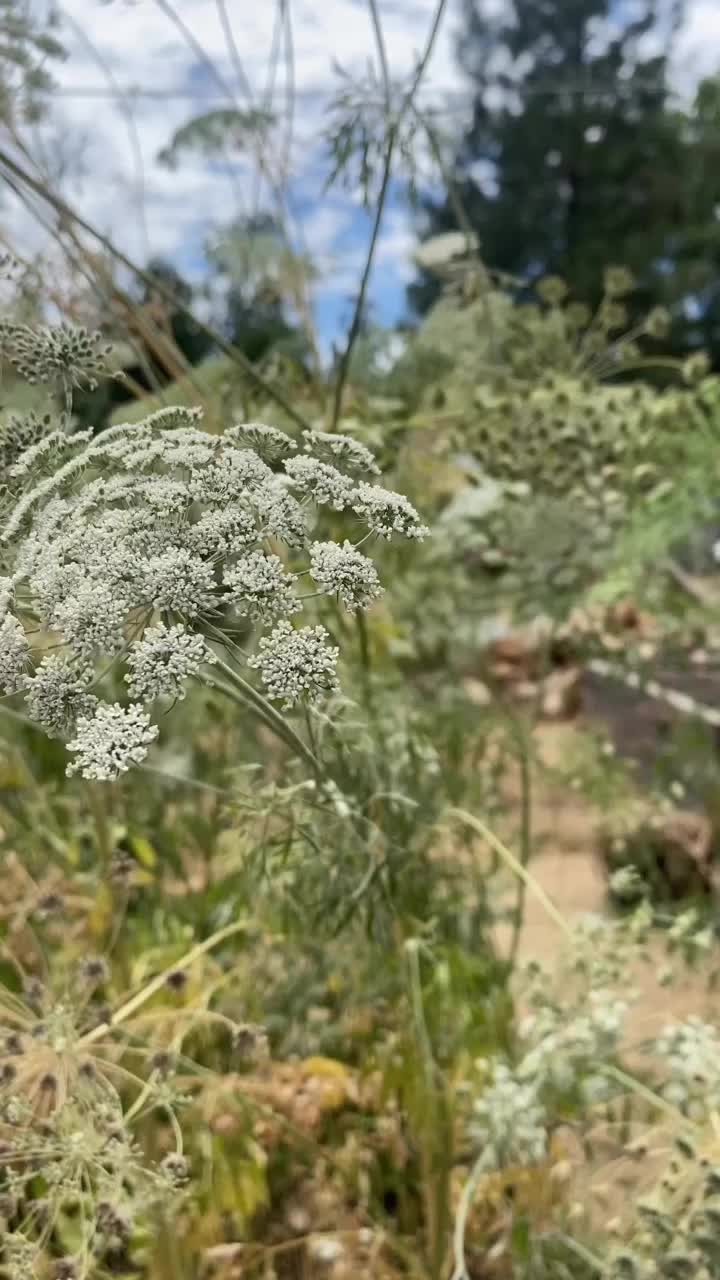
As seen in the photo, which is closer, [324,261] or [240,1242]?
[240,1242]

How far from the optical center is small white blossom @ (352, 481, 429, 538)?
16.7 inches

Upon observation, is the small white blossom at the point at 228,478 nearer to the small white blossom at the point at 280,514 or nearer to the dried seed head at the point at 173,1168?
the small white blossom at the point at 280,514

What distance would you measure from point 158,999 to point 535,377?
0.70 meters

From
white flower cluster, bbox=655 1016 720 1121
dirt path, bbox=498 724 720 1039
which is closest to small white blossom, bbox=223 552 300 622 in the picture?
white flower cluster, bbox=655 1016 720 1121

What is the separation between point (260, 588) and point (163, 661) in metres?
0.04

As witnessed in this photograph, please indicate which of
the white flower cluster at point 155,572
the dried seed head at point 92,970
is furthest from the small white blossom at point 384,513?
the dried seed head at point 92,970

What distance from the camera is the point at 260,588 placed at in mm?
382

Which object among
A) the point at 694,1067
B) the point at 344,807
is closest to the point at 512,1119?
the point at 694,1067

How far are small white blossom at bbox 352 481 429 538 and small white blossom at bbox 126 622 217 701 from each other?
3.4 inches

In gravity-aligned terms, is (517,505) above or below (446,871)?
above

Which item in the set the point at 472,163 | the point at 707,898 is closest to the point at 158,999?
the point at 707,898

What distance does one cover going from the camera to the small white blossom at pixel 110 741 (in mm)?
360

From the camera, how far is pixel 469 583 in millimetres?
1332

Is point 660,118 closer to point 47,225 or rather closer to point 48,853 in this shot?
point 47,225
